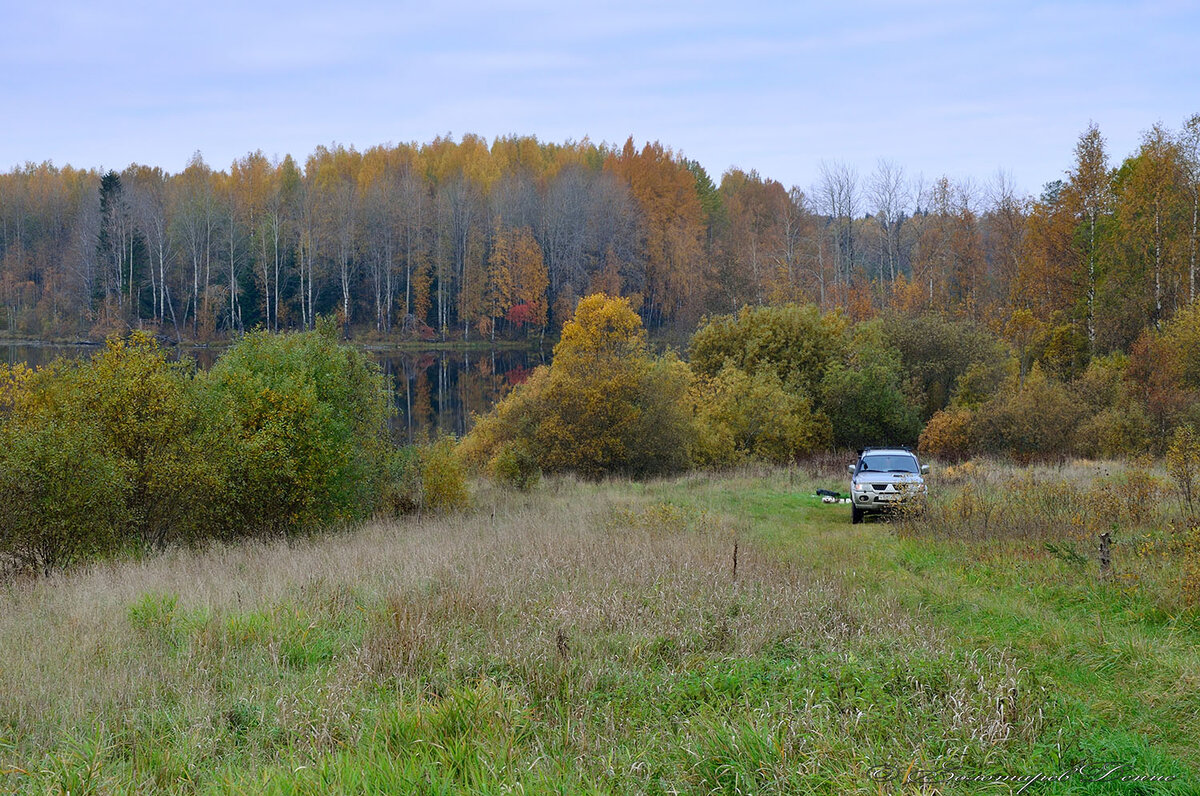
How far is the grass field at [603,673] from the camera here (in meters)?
4.47

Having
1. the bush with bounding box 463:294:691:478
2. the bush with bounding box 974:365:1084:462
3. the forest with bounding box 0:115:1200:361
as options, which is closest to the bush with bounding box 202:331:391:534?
the bush with bounding box 463:294:691:478

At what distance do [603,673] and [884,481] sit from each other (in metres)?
13.0

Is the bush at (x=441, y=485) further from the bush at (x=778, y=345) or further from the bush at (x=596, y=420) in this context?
the bush at (x=778, y=345)

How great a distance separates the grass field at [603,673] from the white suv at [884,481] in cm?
548

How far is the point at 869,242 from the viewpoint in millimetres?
89438

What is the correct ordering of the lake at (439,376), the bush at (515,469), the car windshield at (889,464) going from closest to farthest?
the car windshield at (889,464)
the bush at (515,469)
the lake at (439,376)

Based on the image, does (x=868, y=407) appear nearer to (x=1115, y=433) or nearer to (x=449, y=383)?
(x=1115, y=433)

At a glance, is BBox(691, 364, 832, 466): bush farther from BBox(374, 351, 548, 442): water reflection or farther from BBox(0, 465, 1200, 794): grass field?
BBox(0, 465, 1200, 794): grass field

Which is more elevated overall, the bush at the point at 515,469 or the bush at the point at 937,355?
the bush at the point at 937,355

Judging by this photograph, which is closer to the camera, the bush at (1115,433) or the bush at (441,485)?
the bush at (441,485)

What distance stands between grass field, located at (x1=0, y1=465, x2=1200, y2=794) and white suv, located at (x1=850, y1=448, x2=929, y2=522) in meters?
5.48

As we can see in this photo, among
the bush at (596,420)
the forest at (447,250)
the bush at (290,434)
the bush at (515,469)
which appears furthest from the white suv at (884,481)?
the forest at (447,250)

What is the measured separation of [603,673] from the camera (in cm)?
586

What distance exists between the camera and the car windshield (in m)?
17.9
